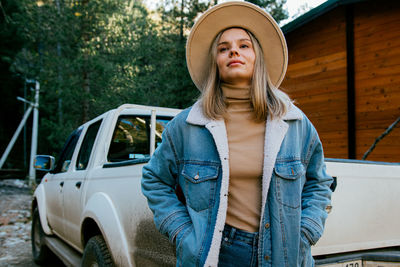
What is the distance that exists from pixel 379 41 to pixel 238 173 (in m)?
7.20

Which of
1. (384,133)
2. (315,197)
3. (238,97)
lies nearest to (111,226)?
(238,97)

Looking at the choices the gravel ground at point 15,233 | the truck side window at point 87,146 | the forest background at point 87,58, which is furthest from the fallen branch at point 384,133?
the forest background at point 87,58

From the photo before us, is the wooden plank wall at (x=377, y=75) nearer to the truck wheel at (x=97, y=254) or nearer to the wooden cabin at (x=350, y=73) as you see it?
the wooden cabin at (x=350, y=73)

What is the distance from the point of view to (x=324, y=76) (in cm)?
840

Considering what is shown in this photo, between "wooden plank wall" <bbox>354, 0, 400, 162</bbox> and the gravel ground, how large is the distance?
662 cm

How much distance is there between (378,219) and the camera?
2514 mm

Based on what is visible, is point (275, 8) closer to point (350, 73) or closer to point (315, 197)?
point (350, 73)

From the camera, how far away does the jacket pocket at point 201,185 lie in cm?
158

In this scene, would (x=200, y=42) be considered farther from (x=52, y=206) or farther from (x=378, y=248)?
(x=52, y=206)

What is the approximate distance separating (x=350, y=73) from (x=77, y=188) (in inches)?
265

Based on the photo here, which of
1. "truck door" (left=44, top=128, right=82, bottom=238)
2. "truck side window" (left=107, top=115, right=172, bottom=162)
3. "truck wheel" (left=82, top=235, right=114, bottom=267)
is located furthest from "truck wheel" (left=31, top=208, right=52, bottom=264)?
"truck wheel" (left=82, top=235, right=114, bottom=267)

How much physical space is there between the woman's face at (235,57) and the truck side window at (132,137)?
1783 mm

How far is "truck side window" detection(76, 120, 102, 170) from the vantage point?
363 cm

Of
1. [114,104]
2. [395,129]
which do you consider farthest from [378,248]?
[114,104]
